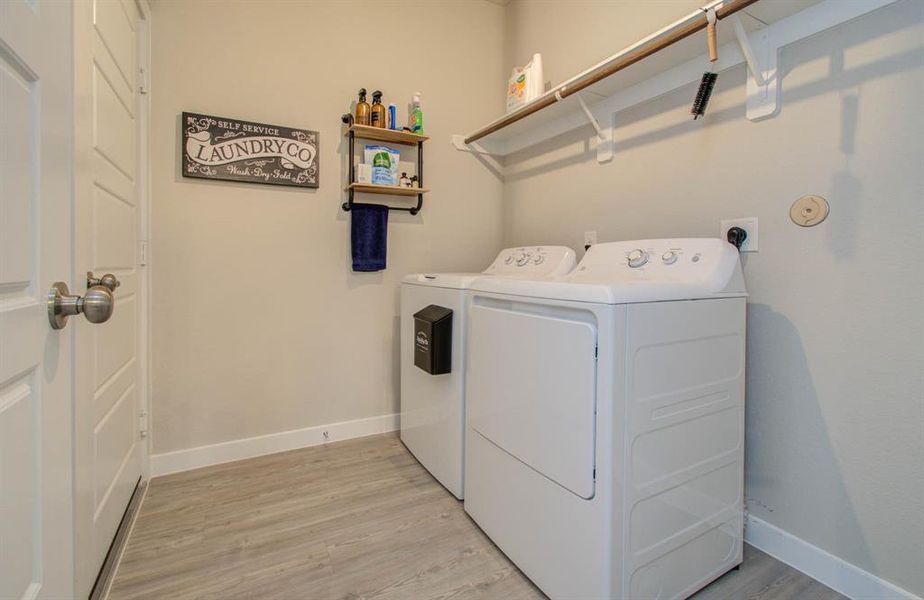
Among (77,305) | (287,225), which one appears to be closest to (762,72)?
(77,305)

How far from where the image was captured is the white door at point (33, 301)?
59 centimetres

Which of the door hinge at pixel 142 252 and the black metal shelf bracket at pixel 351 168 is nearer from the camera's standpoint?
the door hinge at pixel 142 252

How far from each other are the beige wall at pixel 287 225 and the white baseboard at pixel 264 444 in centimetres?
4

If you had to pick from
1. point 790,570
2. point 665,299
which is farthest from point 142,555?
point 790,570

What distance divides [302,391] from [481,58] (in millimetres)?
2409

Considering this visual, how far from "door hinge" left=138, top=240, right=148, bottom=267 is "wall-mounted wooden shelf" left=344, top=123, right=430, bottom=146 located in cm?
114

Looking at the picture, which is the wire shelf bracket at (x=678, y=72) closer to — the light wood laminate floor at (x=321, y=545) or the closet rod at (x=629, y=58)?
the closet rod at (x=629, y=58)

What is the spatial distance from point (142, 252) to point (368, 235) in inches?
40.7

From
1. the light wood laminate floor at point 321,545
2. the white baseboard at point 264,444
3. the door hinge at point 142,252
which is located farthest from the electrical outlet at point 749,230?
the door hinge at point 142,252

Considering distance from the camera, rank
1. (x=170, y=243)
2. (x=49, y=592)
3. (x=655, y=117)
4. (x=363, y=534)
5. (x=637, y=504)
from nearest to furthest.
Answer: (x=49, y=592) < (x=637, y=504) < (x=363, y=534) < (x=655, y=117) < (x=170, y=243)

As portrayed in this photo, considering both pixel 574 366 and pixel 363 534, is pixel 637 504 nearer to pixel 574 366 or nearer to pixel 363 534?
pixel 574 366

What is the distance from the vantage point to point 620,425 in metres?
1.07

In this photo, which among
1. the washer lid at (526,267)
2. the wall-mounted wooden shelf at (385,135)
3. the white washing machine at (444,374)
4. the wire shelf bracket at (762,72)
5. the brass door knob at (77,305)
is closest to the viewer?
the brass door knob at (77,305)

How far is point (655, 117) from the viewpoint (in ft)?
6.01
